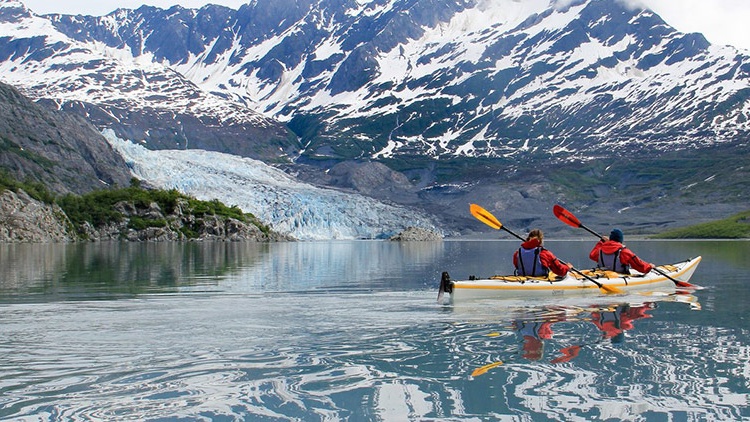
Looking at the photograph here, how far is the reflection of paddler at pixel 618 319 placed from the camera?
15.1 meters

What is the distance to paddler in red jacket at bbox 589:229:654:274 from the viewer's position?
23359 mm

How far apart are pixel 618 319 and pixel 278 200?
101 m

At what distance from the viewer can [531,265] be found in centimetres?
2081

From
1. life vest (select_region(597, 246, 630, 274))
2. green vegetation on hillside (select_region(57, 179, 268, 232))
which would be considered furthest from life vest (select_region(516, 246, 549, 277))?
green vegetation on hillside (select_region(57, 179, 268, 232))

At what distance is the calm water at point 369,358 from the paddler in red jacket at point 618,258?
41.6 inches

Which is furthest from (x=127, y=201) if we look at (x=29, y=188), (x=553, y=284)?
(x=553, y=284)

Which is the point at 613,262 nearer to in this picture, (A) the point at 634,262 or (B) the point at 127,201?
(A) the point at 634,262

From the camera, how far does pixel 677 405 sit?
9719 millimetres

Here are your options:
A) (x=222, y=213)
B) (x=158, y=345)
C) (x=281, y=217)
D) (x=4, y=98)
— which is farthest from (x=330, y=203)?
(x=158, y=345)

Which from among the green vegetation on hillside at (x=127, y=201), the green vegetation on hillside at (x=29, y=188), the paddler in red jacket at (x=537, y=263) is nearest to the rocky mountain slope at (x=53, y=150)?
the green vegetation on hillside at (x=127, y=201)

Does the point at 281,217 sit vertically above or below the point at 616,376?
above

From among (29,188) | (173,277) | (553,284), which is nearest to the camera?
(553,284)

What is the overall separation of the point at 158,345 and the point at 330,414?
529 cm

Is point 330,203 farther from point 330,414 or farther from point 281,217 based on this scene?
point 330,414
